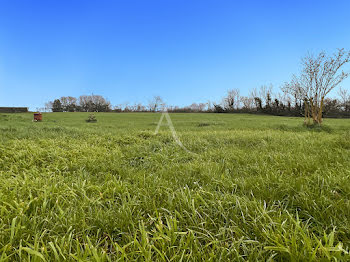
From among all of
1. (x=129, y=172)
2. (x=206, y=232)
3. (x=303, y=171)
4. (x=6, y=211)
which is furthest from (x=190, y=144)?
(x=6, y=211)

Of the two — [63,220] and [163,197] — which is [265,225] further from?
[63,220]

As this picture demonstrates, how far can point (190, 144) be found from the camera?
493 cm

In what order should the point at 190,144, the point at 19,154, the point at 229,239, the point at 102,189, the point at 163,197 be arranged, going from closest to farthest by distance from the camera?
the point at 229,239, the point at 163,197, the point at 102,189, the point at 19,154, the point at 190,144

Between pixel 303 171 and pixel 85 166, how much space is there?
3.53 meters

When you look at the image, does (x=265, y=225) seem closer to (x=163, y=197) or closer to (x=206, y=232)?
(x=206, y=232)

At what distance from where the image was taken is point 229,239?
1.40m

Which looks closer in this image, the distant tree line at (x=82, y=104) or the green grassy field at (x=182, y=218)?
the green grassy field at (x=182, y=218)

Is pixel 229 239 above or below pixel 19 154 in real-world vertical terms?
below

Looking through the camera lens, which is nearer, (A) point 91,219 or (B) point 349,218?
(B) point 349,218

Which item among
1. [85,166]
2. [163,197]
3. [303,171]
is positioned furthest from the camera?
[85,166]

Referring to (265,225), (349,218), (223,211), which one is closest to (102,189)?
(223,211)

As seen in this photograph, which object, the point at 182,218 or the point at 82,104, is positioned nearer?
the point at 182,218

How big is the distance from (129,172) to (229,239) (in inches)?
72.6

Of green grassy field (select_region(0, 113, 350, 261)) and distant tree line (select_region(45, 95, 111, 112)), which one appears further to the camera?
distant tree line (select_region(45, 95, 111, 112))
